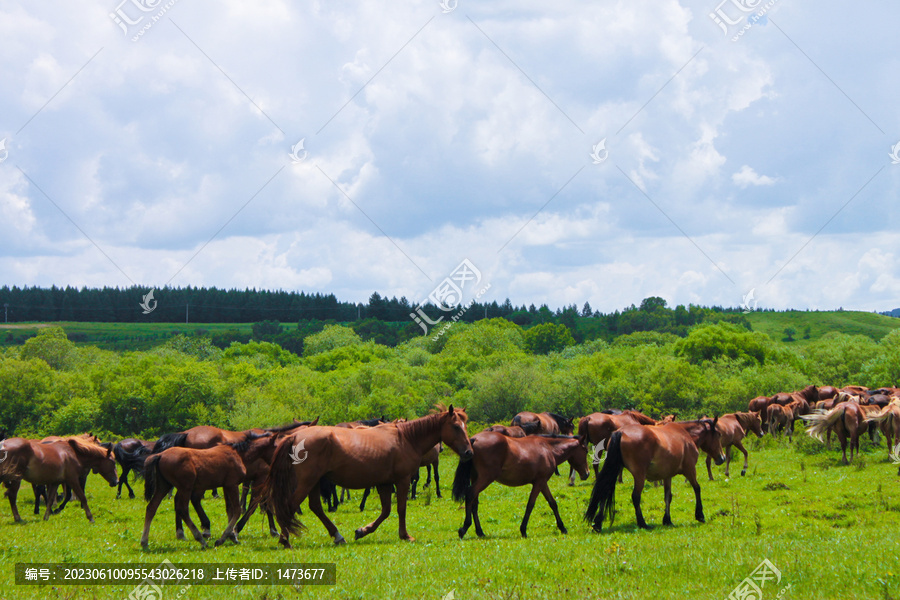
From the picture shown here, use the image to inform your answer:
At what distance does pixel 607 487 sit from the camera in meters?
14.7

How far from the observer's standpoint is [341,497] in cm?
2380

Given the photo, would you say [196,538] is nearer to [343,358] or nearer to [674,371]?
[674,371]

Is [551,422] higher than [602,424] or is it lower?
higher

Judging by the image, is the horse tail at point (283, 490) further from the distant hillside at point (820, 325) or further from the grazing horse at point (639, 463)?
the distant hillside at point (820, 325)

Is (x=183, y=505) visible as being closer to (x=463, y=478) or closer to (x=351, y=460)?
(x=351, y=460)

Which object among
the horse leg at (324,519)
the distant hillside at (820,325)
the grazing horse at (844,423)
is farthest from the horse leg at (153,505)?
the distant hillside at (820,325)

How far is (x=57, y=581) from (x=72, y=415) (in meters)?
56.2

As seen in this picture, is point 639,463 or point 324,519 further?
point 639,463

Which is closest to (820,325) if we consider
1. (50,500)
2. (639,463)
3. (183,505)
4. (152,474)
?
(639,463)

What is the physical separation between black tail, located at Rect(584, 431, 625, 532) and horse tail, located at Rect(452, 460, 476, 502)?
9.14ft

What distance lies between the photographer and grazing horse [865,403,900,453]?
83.1 feet

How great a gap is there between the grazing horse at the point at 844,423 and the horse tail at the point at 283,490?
22089 mm

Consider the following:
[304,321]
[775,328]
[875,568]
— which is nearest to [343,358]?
[304,321]

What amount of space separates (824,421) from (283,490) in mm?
22600
